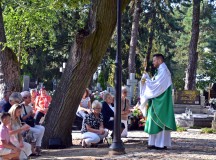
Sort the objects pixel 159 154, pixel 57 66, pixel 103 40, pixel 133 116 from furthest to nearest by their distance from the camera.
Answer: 1. pixel 57 66
2. pixel 133 116
3. pixel 103 40
4. pixel 159 154

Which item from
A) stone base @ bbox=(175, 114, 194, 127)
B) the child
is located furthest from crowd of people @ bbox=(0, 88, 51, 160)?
stone base @ bbox=(175, 114, 194, 127)

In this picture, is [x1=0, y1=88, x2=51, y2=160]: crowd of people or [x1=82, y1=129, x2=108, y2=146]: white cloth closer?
[x1=0, y1=88, x2=51, y2=160]: crowd of people

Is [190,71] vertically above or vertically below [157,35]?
below

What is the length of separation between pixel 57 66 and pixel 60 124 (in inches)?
1313

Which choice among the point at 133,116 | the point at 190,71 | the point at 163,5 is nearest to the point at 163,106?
the point at 133,116

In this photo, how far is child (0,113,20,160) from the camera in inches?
374

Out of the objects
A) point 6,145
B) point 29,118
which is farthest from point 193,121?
point 6,145

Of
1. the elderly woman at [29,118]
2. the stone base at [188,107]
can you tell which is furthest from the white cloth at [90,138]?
the stone base at [188,107]

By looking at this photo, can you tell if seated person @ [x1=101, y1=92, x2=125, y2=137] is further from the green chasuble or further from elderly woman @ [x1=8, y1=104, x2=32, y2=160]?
elderly woman @ [x1=8, y1=104, x2=32, y2=160]

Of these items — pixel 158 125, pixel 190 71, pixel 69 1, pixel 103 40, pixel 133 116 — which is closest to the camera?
pixel 158 125

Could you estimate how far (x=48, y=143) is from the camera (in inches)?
503

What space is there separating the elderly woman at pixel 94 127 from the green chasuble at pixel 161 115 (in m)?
1.66

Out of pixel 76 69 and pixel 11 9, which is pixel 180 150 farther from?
pixel 11 9

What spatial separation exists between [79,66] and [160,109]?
2.36m
